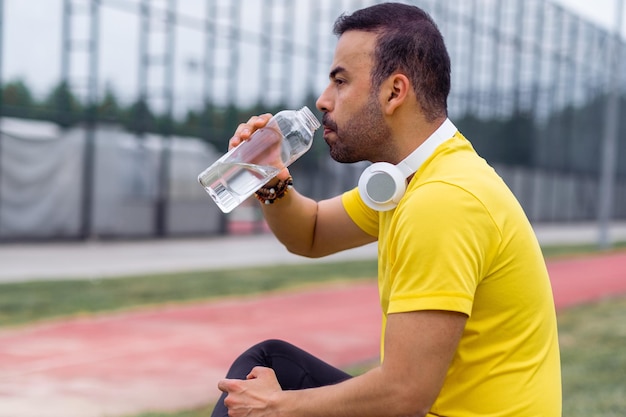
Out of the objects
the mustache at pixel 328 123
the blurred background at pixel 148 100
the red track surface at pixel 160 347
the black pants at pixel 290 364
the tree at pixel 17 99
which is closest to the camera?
the mustache at pixel 328 123

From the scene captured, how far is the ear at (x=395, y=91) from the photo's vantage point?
95.8 inches

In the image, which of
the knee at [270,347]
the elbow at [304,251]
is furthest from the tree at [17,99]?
the knee at [270,347]

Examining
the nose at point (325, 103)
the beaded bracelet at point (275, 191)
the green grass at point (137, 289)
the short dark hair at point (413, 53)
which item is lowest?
the green grass at point (137, 289)

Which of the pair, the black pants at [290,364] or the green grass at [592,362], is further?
the green grass at [592,362]

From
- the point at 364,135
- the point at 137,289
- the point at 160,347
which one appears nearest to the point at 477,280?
the point at 364,135

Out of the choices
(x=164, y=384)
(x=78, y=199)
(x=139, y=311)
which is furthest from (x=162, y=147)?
(x=164, y=384)

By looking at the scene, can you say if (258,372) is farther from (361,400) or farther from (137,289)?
(137,289)

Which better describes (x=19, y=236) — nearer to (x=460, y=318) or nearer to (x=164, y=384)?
(x=164, y=384)

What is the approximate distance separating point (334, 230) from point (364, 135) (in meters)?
0.78

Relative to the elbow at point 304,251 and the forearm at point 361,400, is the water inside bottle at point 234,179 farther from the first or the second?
the forearm at point 361,400

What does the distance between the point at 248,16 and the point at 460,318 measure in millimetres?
24401

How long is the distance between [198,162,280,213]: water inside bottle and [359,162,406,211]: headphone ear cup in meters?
0.54

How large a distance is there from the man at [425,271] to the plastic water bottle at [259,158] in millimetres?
269

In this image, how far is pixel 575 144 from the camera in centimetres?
4506
